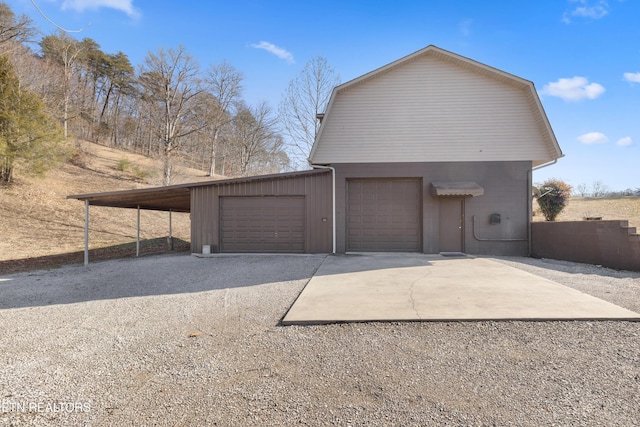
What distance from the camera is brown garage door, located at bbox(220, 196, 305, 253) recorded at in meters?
9.55

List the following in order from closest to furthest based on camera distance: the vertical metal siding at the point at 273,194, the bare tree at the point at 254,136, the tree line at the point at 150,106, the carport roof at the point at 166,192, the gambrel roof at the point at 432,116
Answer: the carport roof at the point at 166,192
the gambrel roof at the point at 432,116
the vertical metal siding at the point at 273,194
the tree line at the point at 150,106
the bare tree at the point at 254,136

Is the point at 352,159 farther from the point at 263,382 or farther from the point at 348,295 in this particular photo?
the point at 263,382

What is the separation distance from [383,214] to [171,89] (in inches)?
868

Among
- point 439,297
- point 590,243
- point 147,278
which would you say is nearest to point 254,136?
point 147,278

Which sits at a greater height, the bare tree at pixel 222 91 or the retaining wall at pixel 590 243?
the bare tree at pixel 222 91

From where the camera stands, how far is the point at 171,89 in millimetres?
23781

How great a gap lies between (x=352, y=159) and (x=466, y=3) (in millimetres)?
6587

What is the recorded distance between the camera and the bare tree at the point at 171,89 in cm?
2305

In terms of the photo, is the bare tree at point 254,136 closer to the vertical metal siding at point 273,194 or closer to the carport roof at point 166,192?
the carport roof at point 166,192

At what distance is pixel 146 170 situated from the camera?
2519 cm

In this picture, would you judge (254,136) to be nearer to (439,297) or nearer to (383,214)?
(383,214)

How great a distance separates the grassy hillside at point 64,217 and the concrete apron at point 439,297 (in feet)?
40.9

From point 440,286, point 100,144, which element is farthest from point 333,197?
point 100,144

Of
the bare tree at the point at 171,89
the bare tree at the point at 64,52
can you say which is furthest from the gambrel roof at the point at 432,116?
the bare tree at the point at 64,52
